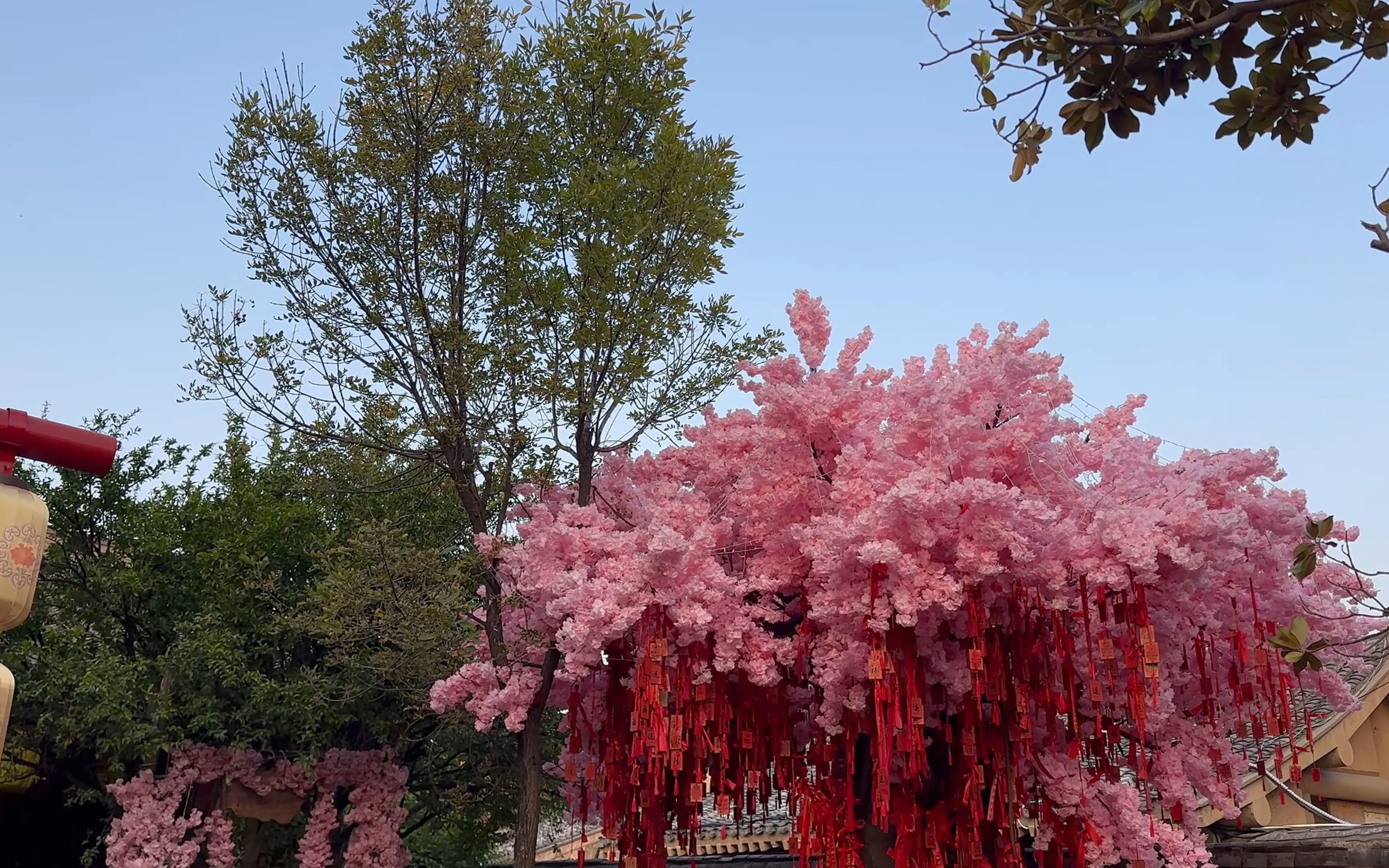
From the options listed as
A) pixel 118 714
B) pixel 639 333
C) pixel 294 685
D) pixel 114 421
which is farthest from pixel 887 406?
pixel 114 421

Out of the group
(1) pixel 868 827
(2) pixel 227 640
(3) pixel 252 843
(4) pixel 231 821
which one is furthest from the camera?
(3) pixel 252 843

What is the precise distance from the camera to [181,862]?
35.9 ft

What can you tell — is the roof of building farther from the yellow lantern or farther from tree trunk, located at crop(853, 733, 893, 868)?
the yellow lantern

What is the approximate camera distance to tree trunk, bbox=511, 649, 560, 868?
8.45 meters

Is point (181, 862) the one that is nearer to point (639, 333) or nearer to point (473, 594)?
point (473, 594)

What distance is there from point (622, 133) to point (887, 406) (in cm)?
310

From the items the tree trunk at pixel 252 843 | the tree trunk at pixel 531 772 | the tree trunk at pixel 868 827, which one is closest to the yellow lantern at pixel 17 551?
the tree trunk at pixel 531 772

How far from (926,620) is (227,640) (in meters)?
6.30

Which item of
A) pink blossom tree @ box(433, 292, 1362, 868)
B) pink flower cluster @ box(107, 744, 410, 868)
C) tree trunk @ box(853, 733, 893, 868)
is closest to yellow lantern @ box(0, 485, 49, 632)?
pink blossom tree @ box(433, 292, 1362, 868)

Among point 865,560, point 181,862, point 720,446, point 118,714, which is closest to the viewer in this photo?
point 865,560

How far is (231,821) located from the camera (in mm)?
11680

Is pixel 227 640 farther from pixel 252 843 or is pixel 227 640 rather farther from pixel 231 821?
pixel 252 843

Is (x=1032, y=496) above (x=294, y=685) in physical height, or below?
above

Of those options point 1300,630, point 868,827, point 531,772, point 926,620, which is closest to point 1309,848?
point 868,827
